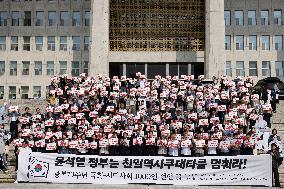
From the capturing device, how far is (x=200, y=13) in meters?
46.0

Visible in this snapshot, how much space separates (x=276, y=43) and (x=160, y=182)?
124 ft

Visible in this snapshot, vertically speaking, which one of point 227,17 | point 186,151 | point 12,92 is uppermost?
point 227,17

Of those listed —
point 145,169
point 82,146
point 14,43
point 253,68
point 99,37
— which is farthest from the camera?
point 14,43

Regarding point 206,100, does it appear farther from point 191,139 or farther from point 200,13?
point 200,13

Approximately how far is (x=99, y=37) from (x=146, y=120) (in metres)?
22.6

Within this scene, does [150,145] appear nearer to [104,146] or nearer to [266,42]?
[104,146]

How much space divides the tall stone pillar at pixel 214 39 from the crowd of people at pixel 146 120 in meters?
16.3

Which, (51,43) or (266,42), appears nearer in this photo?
(266,42)

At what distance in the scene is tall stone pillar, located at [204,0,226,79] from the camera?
44.4 meters

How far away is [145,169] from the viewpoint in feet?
67.5

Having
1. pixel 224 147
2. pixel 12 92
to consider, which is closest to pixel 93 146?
pixel 224 147

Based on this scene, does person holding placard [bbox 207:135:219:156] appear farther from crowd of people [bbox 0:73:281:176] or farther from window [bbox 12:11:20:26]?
window [bbox 12:11:20:26]

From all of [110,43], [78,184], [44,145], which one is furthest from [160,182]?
[110,43]

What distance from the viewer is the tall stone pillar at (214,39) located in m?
44.4
